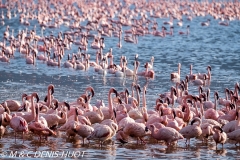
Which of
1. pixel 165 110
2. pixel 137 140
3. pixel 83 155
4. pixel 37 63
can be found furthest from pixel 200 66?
pixel 83 155

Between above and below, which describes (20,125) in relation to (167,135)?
above

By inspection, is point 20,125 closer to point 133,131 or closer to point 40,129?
point 40,129

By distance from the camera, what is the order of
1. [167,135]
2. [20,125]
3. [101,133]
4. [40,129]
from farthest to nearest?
Answer: [20,125]
[40,129]
[167,135]
[101,133]

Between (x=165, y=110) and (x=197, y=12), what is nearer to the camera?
(x=165, y=110)

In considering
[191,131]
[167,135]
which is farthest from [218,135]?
[167,135]

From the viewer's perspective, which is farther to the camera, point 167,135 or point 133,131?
point 133,131

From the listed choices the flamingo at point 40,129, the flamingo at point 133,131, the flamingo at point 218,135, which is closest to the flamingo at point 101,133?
the flamingo at point 133,131

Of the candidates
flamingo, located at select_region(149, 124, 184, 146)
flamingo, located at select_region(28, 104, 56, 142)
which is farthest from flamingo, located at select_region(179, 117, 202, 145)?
flamingo, located at select_region(28, 104, 56, 142)

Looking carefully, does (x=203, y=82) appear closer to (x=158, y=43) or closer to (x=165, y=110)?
(x=165, y=110)

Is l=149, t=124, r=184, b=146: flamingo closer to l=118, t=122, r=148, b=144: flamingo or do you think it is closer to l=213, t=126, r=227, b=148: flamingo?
l=118, t=122, r=148, b=144: flamingo

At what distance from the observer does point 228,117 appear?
14.2 meters

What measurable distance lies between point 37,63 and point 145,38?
11278 mm

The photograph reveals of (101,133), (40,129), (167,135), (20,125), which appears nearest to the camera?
(101,133)

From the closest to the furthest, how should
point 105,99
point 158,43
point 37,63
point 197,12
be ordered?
1. point 105,99
2. point 37,63
3. point 158,43
4. point 197,12
